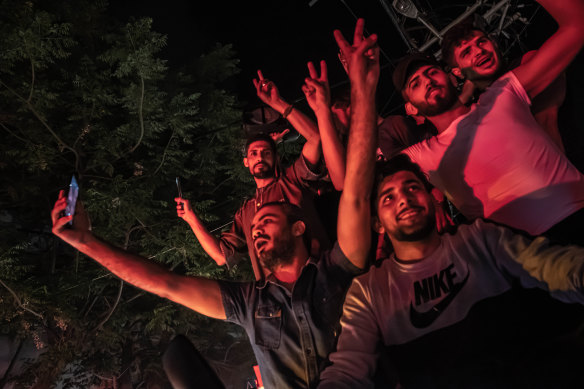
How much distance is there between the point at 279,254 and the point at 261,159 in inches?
45.7

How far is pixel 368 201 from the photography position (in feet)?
6.86

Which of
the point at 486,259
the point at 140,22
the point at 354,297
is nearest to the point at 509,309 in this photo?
the point at 486,259

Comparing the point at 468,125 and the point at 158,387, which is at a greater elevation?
the point at 468,125

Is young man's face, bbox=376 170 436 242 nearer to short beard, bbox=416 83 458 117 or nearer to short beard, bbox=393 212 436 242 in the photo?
short beard, bbox=393 212 436 242

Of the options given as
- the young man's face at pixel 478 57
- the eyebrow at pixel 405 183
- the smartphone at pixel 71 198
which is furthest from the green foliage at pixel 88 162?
the young man's face at pixel 478 57

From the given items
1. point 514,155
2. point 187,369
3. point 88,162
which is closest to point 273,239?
point 187,369

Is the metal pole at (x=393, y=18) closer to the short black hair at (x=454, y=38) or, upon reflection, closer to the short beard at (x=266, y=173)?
the short black hair at (x=454, y=38)

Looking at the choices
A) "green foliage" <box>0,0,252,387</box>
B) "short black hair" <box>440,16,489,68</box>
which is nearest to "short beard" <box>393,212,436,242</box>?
"short black hair" <box>440,16,489,68</box>

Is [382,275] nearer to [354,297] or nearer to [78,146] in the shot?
[354,297]

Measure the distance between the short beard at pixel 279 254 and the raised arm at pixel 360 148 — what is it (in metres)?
0.54

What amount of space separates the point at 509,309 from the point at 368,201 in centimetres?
86

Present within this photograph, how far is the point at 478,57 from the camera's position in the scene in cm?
261

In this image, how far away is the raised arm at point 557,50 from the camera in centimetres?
213

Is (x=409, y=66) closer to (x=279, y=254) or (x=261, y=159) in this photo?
(x=261, y=159)
